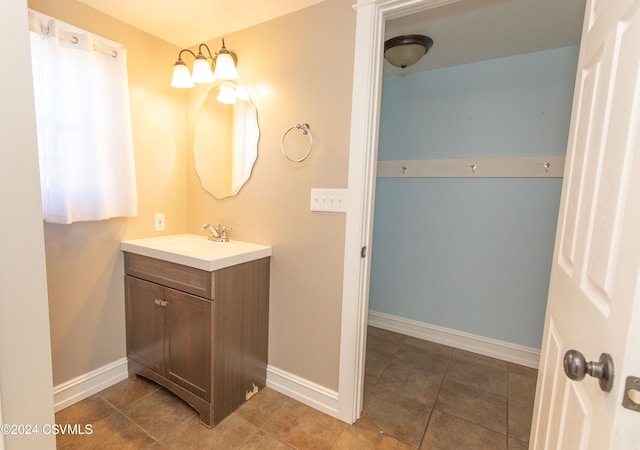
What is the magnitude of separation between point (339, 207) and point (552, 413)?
3.65 ft

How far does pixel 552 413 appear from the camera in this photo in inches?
34.5

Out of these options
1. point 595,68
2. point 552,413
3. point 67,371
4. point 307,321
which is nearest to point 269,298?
point 307,321

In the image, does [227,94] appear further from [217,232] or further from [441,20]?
[441,20]

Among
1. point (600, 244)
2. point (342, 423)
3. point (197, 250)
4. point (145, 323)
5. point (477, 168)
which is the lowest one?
point (342, 423)

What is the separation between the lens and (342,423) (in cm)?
162

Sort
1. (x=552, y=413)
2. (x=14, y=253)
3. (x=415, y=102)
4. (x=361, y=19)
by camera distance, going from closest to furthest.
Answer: (x=14, y=253)
(x=552, y=413)
(x=361, y=19)
(x=415, y=102)

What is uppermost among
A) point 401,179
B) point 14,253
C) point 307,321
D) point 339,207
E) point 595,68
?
point 595,68

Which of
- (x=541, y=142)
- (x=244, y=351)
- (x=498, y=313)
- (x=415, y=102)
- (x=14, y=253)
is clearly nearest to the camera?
(x=14, y=253)

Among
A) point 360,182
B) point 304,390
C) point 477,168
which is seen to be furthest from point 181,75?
point 477,168

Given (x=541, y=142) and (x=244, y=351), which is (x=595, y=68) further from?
(x=244, y=351)

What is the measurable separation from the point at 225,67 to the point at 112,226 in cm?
116

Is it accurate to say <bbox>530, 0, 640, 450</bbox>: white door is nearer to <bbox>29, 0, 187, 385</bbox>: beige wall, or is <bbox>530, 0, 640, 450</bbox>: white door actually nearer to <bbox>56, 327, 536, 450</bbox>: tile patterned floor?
<bbox>56, 327, 536, 450</bbox>: tile patterned floor

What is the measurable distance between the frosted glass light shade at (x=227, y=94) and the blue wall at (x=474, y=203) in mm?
1412

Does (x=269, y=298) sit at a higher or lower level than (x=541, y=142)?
lower
